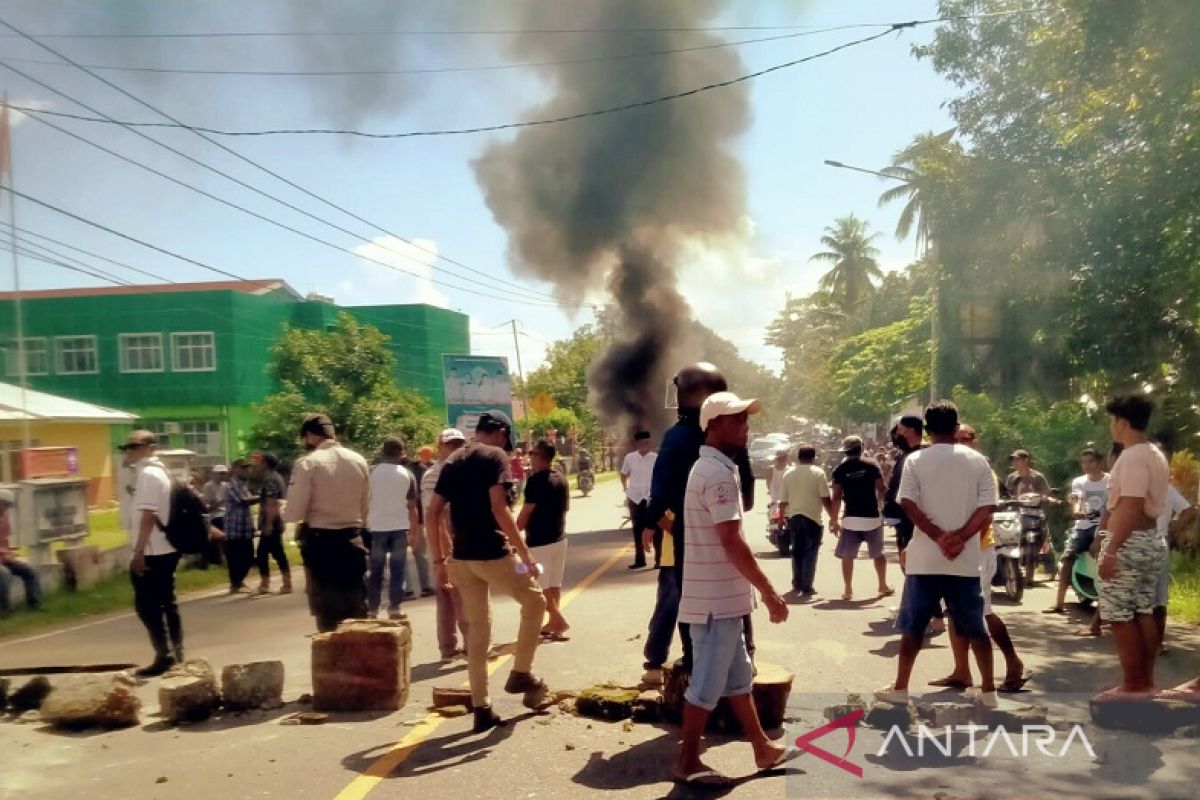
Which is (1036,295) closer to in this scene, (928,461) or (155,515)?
(928,461)

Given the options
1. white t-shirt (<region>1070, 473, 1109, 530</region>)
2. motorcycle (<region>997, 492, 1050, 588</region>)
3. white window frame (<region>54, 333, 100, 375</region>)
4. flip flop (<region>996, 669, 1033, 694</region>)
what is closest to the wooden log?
flip flop (<region>996, 669, 1033, 694</region>)

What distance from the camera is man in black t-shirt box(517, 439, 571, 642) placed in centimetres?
811

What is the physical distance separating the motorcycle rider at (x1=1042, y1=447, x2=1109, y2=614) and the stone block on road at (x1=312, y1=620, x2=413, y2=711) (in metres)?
5.85

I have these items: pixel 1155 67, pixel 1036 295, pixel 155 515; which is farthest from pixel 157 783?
pixel 1036 295

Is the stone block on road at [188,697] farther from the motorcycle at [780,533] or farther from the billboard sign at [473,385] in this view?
the billboard sign at [473,385]

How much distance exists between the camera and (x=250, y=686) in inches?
243

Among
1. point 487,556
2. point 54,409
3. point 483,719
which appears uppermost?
point 54,409

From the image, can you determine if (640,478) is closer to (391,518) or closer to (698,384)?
(391,518)

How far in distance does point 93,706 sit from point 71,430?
85.6 ft

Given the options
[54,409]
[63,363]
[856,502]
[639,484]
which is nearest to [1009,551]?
[856,502]

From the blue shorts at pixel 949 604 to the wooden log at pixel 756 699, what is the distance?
32.1 inches

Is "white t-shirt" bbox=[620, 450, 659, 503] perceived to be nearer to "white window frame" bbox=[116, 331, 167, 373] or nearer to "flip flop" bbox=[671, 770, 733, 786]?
A: "flip flop" bbox=[671, 770, 733, 786]

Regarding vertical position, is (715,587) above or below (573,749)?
above

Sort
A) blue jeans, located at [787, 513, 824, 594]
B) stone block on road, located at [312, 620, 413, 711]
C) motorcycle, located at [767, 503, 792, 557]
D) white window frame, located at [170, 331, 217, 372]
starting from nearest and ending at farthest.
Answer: stone block on road, located at [312, 620, 413, 711], blue jeans, located at [787, 513, 824, 594], motorcycle, located at [767, 503, 792, 557], white window frame, located at [170, 331, 217, 372]
